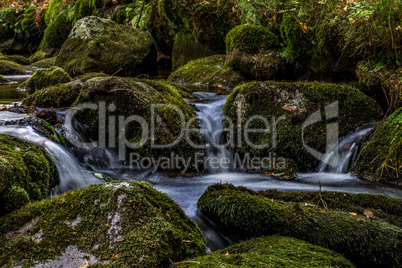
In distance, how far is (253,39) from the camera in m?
9.07

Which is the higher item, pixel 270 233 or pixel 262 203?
pixel 262 203

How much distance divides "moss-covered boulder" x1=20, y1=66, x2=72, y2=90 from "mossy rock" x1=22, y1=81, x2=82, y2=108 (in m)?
1.89

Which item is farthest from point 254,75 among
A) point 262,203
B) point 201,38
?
point 262,203

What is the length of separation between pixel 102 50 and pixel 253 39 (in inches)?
209

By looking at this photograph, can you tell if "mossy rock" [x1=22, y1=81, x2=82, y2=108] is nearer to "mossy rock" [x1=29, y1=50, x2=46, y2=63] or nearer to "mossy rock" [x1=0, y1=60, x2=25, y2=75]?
"mossy rock" [x1=0, y1=60, x2=25, y2=75]

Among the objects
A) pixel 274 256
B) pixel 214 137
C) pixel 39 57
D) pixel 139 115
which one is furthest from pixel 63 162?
pixel 39 57

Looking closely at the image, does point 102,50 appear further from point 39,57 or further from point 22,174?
point 39,57

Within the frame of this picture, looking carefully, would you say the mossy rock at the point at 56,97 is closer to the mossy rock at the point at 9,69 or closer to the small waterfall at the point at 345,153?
the small waterfall at the point at 345,153

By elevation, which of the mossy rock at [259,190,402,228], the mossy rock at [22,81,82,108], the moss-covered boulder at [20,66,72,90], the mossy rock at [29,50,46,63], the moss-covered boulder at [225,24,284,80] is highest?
the mossy rock at [29,50,46,63]

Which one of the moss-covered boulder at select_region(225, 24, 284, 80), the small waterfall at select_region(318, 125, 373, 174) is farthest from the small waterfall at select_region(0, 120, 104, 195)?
the moss-covered boulder at select_region(225, 24, 284, 80)

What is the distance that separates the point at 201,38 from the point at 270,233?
975cm

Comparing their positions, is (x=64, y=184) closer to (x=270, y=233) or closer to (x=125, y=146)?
(x=125, y=146)

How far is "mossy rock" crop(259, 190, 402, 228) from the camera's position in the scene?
115 inches

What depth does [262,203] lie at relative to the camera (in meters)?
2.86
